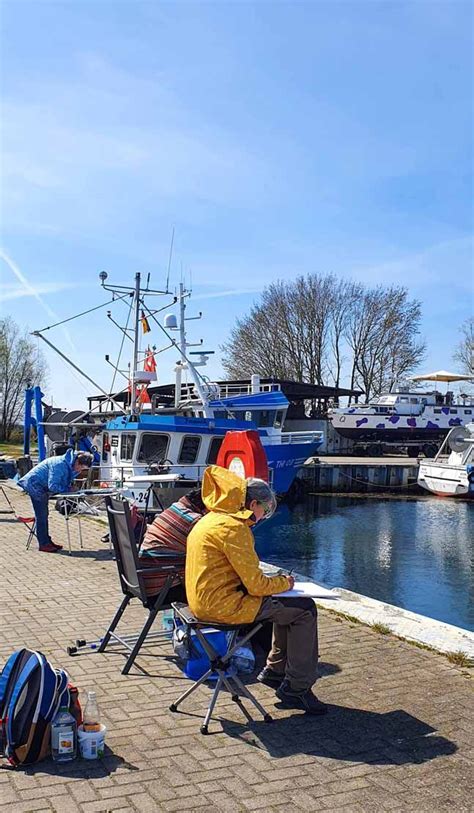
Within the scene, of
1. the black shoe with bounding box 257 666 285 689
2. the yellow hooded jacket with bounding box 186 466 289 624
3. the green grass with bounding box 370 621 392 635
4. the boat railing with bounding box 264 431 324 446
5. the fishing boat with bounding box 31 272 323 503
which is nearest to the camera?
the yellow hooded jacket with bounding box 186 466 289 624

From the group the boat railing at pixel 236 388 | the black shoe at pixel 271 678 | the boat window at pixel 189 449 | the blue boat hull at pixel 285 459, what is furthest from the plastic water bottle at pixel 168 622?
the blue boat hull at pixel 285 459

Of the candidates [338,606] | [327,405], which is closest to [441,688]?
[338,606]

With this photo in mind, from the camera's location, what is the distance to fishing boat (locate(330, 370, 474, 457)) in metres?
42.1

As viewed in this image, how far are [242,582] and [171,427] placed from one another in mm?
14374

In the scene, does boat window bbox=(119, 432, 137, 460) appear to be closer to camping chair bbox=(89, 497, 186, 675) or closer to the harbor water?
the harbor water

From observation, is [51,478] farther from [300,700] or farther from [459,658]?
[300,700]

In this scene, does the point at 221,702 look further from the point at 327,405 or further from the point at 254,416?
the point at 327,405

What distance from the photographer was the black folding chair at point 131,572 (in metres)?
5.25

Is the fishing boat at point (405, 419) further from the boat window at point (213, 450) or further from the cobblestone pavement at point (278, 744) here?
the cobblestone pavement at point (278, 744)

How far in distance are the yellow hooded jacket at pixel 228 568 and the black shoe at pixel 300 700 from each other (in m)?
0.60

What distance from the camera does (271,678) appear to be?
5078mm

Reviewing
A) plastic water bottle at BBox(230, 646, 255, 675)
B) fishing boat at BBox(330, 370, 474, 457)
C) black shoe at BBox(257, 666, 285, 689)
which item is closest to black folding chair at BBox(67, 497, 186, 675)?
plastic water bottle at BBox(230, 646, 255, 675)

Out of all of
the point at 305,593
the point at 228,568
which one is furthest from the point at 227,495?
the point at 305,593

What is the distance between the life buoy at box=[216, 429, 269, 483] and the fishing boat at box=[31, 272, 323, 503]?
114 inches
